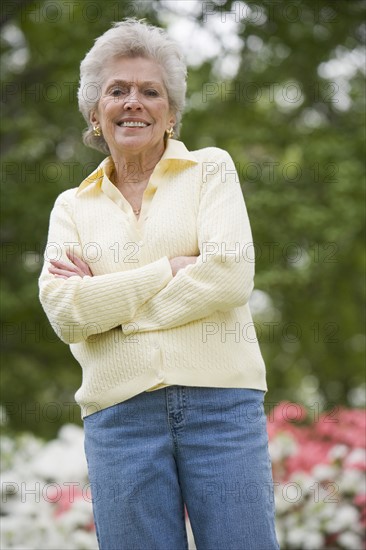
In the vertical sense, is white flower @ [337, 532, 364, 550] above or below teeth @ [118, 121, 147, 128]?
below

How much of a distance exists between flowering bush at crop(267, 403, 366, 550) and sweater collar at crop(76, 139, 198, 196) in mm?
2278

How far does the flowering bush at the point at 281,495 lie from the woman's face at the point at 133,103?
2080 millimetres

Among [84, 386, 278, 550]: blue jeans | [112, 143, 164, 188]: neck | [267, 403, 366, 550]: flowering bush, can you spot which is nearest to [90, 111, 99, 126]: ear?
[112, 143, 164, 188]: neck

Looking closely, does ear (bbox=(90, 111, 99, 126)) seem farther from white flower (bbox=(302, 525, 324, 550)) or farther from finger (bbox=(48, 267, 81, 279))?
white flower (bbox=(302, 525, 324, 550))

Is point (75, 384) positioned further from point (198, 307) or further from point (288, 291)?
point (198, 307)

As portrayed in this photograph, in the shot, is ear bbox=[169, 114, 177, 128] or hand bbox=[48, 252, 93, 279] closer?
hand bbox=[48, 252, 93, 279]

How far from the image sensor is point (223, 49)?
24.4ft

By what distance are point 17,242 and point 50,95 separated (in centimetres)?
146

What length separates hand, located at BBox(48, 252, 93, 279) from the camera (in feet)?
7.90

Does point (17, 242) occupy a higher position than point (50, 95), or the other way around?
point (50, 95)

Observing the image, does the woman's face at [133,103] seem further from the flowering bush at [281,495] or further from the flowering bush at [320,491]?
the flowering bush at [320,491]

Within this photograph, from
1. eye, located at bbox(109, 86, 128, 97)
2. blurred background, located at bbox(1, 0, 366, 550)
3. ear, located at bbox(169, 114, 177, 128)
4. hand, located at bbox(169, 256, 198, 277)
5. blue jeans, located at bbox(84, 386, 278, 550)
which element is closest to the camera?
blue jeans, located at bbox(84, 386, 278, 550)

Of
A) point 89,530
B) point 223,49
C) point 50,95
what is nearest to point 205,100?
point 223,49

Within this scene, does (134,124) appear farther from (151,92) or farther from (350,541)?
(350,541)
